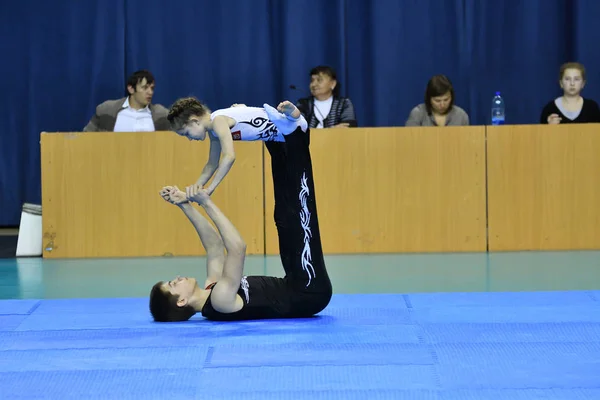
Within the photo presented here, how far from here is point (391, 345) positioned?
4191 millimetres

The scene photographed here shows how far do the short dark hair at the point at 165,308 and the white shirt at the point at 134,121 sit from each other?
11.5ft

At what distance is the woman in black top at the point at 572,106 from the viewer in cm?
791

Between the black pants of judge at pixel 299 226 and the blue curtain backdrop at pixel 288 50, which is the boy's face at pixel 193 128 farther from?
the blue curtain backdrop at pixel 288 50

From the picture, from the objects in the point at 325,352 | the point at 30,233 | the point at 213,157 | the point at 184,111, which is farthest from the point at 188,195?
the point at 30,233

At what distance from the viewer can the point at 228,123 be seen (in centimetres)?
510

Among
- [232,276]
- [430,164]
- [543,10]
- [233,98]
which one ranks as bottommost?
[232,276]

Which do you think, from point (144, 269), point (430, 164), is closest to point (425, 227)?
point (430, 164)

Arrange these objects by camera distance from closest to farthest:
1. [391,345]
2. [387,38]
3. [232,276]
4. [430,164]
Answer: [391,345]
[232,276]
[430,164]
[387,38]

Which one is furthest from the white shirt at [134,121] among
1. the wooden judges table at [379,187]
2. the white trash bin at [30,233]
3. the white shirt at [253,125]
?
the white shirt at [253,125]

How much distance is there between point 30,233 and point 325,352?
459 centimetres

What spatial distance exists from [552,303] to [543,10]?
509 cm

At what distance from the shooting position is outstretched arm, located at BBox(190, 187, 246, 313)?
4523 mm

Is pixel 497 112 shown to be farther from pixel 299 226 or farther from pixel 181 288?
pixel 181 288

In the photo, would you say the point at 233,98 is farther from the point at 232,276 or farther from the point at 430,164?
the point at 232,276
